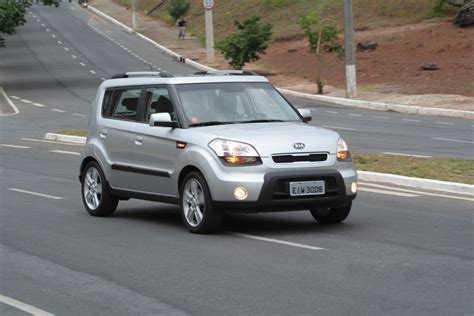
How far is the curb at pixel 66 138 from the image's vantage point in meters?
27.0

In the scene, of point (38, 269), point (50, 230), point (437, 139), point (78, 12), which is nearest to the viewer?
point (38, 269)

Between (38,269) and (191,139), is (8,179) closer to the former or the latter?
(191,139)

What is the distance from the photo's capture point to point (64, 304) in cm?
833

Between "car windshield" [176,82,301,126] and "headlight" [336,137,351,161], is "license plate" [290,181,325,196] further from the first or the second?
"car windshield" [176,82,301,126]

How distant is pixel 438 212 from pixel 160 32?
221 ft

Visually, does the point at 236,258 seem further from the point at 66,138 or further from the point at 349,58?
the point at 349,58

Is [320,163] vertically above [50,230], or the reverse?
[320,163]

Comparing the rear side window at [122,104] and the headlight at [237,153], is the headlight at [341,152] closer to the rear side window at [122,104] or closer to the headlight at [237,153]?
the headlight at [237,153]

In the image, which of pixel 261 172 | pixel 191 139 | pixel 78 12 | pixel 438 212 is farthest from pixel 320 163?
pixel 78 12

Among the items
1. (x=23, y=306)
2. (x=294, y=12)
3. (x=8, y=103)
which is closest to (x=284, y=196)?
(x=23, y=306)

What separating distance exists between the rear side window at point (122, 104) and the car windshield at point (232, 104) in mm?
941

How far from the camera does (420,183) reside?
15.9 metres

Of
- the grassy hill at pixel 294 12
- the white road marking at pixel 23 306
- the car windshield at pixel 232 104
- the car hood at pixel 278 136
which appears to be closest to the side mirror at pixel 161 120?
the car windshield at pixel 232 104

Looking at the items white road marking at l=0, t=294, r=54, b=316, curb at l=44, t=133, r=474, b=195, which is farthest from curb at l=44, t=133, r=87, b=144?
white road marking at l=0, t=294, r=54, b=316
